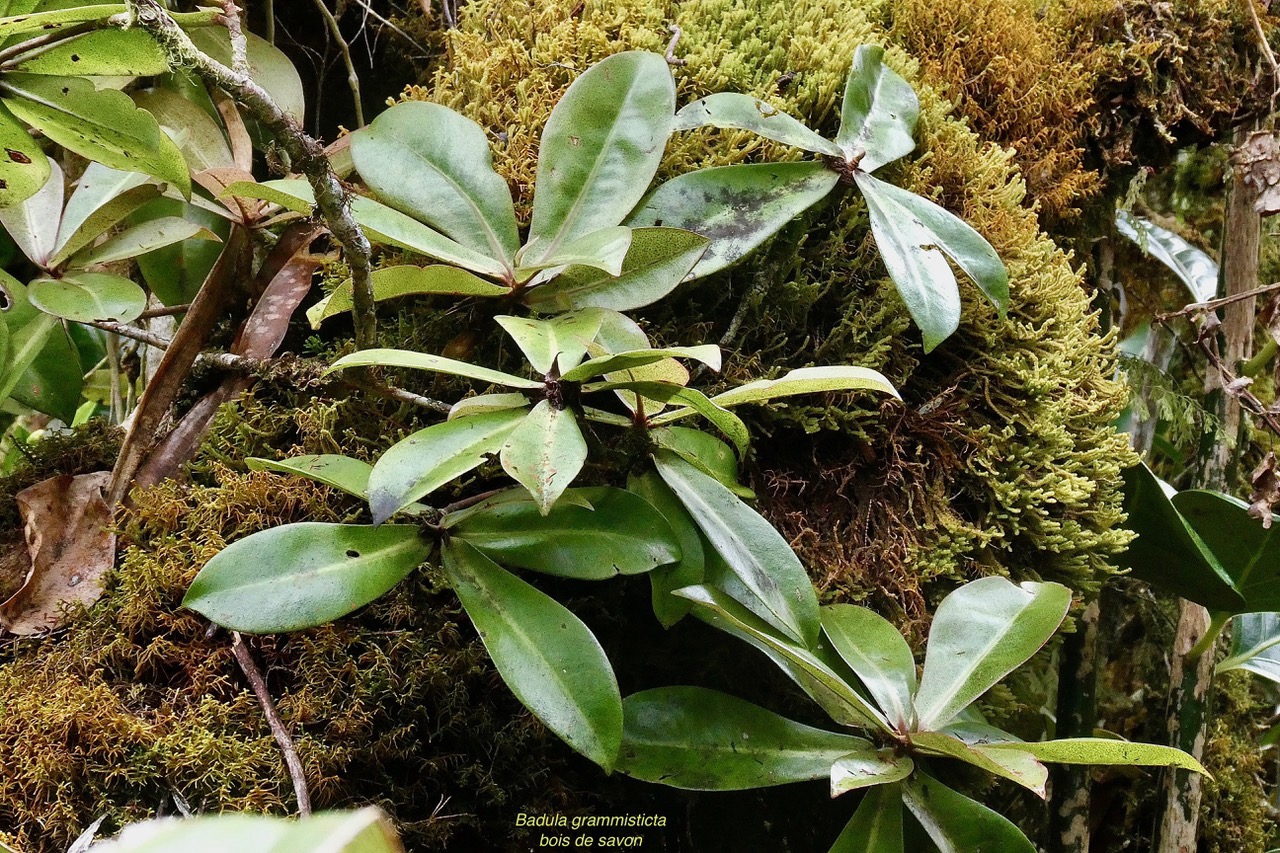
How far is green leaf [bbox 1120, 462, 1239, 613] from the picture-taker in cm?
114

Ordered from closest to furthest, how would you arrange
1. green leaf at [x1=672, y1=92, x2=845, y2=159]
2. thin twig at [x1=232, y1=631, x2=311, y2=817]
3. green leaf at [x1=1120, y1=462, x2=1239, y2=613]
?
thin twig at [x1=232, y1=631, x2=311, y2=817] → green leaf at [x1=672, y1=92, x2=845, y2=159] → green leaf at [x1=1120, y1=462, x2=1239, y2=613]

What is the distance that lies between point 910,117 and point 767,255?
258mm

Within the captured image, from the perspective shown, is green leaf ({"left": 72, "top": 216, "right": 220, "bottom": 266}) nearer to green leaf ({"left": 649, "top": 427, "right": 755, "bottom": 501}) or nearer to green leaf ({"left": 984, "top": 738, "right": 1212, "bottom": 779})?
green leaf ({"left": 649, "top": 427, "right": 755, "bottom": 501})

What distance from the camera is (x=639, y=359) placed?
0.63 meters

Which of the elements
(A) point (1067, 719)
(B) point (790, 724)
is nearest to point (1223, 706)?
(A) point (1067, 719)

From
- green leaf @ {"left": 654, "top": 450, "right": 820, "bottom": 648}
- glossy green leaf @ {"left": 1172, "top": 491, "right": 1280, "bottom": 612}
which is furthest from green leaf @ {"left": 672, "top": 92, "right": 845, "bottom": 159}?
glossy green leaf @ {"left": 1172, "top": 491, "right": 1280, "bottom": 612}

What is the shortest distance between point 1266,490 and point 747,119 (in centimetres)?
84

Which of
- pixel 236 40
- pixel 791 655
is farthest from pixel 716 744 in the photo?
pixel 236 40

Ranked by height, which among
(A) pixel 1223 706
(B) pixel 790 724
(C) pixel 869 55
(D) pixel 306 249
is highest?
(C) pixel 869 55

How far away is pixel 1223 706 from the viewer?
1.74m

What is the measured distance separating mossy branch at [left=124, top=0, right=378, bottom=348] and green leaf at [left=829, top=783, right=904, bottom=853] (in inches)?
24.7

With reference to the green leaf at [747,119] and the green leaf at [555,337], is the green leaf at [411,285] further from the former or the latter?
the green leaf at [747,119]

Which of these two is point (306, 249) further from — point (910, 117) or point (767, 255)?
point (910, 117)

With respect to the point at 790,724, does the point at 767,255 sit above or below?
above
